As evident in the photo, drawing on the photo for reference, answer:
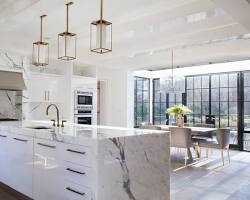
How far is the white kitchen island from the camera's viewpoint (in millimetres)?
2387

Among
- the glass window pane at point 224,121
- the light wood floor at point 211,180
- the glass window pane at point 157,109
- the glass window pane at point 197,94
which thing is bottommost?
the light wood floor at point 211,180

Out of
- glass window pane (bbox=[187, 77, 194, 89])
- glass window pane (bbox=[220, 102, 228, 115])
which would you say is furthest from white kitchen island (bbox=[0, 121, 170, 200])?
glass window pane (bbox=[187, 77, 194, 89])

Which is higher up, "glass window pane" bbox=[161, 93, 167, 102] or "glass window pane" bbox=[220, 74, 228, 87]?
"glass window pane" bbox=[220, 74, 228, 87]

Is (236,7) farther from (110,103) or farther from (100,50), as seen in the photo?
(110,103)

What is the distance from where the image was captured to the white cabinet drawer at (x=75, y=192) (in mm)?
2416

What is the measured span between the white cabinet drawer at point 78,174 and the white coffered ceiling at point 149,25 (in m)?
2.02

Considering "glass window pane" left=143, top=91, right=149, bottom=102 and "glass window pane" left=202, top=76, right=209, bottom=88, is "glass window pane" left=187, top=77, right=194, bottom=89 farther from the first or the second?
"glass window pane" left=143, top=91, right=149, bottom=102

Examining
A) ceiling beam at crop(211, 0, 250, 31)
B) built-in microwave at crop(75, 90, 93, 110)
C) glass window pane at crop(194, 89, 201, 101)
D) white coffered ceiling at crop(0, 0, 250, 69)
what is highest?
white coffered ceiling at crop(0, 0, 250, 69)

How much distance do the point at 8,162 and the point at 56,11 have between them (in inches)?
94.4

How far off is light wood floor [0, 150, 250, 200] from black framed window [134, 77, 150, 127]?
3.24m

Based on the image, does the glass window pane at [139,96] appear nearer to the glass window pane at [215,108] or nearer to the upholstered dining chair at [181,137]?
the glass window pane at [215,108]

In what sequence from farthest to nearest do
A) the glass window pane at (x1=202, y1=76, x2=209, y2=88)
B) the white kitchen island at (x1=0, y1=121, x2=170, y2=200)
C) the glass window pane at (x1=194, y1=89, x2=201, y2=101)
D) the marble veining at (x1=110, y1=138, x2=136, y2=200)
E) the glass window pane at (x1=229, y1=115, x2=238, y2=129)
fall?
the glass window pane at (x1=194, y1=89, x2=201, y2=101), the glass window pane at (x1=202, y1=76, x2=209, y2=88), the glass window pane at (x1=229, y1=115, x2=238, y2=129), the marble veining at (x1=110, y1=138, x2=136, y2=200), the white kitchen island at (x1=0, y1=121, x2=170, y2=200)

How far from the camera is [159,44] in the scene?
5.50 metres

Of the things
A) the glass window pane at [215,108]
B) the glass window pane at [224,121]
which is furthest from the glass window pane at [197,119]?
the glass window pane at [224,121]
